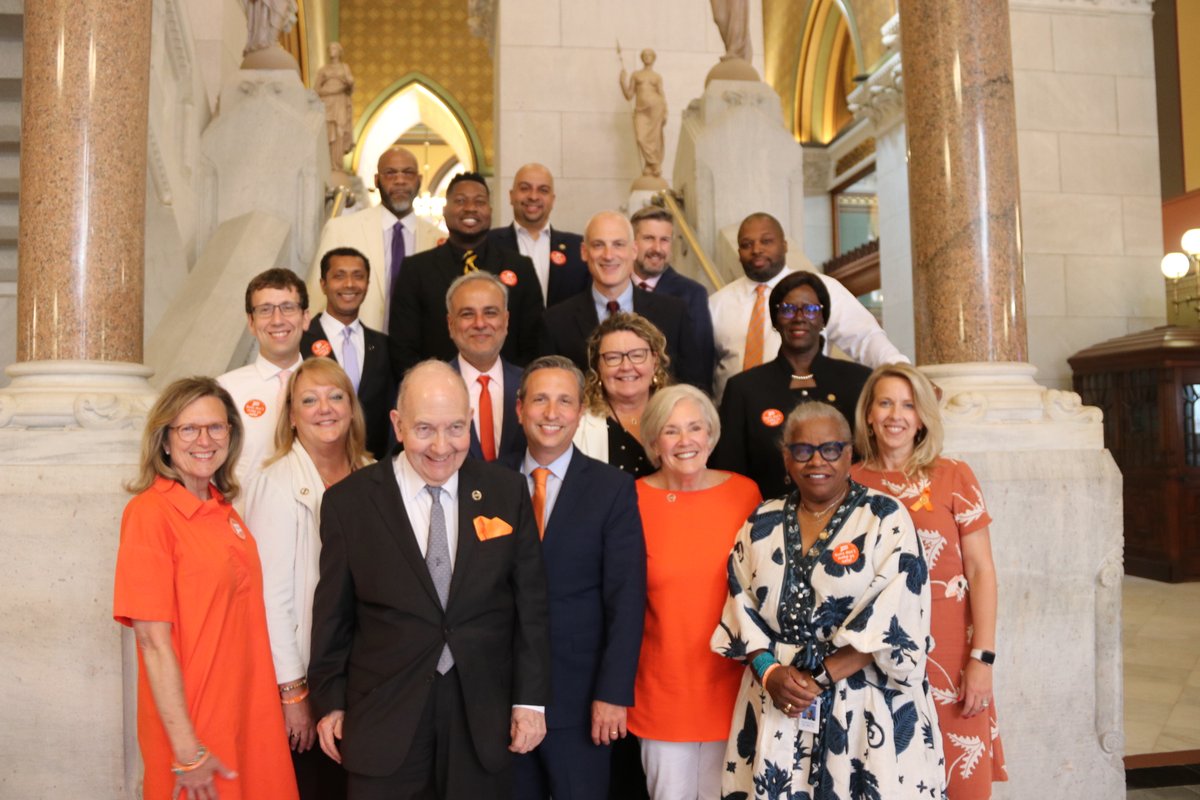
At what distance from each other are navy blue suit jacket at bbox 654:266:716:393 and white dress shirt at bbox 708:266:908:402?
0.10 meters

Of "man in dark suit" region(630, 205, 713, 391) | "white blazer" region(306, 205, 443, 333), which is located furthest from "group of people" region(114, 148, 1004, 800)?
"white blazer" region(306, 205, 443, 333)

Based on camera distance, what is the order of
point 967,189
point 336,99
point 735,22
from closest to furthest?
point 967,189, point 735,22, point 336,99

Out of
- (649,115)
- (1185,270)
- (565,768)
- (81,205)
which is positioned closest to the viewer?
(565,768)

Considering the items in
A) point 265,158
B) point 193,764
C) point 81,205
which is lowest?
point 193,764

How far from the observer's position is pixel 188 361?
4.81 m

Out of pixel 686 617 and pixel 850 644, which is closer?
pixel 850 644

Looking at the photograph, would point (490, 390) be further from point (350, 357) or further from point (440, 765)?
point (440, 765)

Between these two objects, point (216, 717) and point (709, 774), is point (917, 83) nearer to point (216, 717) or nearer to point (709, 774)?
point (709, 774)

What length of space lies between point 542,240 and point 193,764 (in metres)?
3.36

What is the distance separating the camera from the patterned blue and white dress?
8.72 ft

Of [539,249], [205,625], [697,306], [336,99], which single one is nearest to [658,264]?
[697,306]

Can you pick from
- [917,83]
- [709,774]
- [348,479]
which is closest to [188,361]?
[348,479]

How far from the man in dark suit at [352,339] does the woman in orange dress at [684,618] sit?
1.40m

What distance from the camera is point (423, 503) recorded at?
2.76 meters
